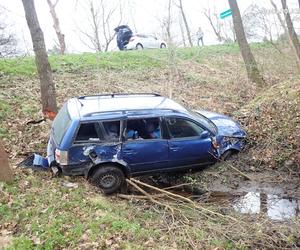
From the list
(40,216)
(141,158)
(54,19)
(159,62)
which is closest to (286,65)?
(159,62)

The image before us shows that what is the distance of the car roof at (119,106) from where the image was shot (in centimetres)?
763

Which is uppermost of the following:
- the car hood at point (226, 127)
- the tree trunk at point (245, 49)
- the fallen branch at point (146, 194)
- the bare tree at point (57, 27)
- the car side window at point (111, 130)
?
the bare tree at point (57, 27)

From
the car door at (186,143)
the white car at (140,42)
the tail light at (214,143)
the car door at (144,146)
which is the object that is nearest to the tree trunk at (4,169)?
the car door at (144,146)

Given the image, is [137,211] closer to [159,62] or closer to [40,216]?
[40,216]

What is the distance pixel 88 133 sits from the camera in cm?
747

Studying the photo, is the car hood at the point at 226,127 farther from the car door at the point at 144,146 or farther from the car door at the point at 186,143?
the car door at the point at 144,146

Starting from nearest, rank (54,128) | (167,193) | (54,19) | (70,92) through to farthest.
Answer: (167,193) → (54,128) → (70,92) → (54,19)

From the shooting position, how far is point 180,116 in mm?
8141

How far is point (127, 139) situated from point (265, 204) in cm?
300

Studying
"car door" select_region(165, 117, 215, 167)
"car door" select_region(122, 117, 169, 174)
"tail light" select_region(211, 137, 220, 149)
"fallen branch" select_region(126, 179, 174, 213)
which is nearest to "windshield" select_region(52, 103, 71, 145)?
"car door" select_region(122, 117, 169, 174)

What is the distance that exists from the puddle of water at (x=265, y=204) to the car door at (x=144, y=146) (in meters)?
1.36

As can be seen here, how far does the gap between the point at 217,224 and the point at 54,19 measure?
1969 cm

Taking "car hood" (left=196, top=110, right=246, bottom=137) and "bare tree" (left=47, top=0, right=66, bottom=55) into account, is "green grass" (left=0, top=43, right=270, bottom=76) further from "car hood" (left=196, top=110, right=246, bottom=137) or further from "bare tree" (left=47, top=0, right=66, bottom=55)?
"car hood" (left=196, top=110, right=246, bottom=137)

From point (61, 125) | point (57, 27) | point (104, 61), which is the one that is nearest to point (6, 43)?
point (57, 27)
